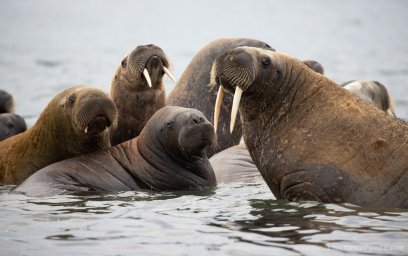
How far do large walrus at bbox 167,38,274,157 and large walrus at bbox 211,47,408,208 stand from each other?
3485 mm

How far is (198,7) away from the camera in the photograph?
107 m

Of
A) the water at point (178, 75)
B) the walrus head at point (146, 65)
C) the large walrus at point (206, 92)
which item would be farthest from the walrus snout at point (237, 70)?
the large walrus at point (206, 92)

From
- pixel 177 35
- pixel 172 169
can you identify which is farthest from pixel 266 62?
pixel 177 35

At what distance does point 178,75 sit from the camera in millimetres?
38844

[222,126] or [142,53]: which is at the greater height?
[142,53]

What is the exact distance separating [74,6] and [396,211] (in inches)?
3877

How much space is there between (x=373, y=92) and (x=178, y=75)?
25772mm

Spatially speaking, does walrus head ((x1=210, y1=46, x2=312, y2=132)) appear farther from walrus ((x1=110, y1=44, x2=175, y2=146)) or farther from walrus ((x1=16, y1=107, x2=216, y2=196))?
walrus ((x1=110, y1=44, x2=175, y2=146))

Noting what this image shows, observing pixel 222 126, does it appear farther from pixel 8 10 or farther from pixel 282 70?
pixel 8 10

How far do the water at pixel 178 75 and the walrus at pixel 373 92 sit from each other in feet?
7.62

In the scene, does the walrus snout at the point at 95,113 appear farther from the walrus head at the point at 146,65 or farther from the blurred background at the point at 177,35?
the blurred background at the point at 177,35

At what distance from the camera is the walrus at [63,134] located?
10.7m

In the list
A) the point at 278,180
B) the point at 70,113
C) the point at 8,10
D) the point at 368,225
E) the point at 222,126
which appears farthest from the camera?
the point at 8,10

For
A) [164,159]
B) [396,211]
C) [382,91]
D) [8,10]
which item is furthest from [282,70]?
[8,10]
